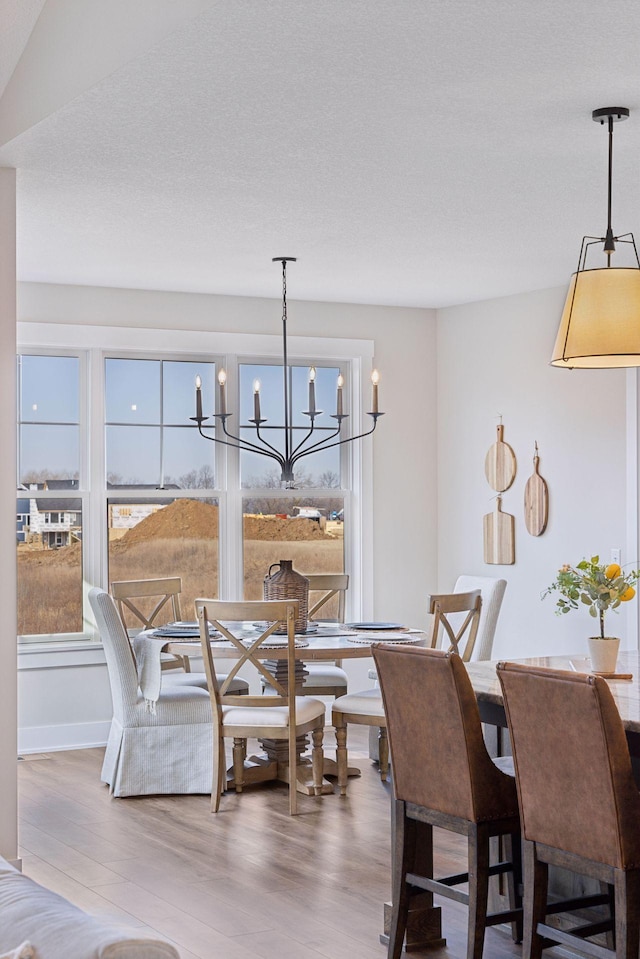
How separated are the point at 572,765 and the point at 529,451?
421 cm

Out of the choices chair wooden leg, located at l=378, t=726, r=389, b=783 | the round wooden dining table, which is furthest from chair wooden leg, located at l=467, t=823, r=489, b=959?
chair wooden leg, located at l=378, t=726, r=389, b=783

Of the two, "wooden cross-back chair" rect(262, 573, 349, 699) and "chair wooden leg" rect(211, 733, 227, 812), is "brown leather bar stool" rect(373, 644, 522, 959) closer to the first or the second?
"chair wooden leg" rect(211, 733, 227, 812)

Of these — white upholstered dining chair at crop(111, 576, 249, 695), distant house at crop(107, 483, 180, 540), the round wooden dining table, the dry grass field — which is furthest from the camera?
distant house at crop(107, 483, 180, 540)

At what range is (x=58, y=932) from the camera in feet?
4.62

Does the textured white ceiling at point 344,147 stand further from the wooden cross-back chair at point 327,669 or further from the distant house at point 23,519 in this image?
the wooden cross-back chair at point 327,669

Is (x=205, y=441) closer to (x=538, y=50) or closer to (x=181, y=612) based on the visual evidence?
(x=181, y=612)

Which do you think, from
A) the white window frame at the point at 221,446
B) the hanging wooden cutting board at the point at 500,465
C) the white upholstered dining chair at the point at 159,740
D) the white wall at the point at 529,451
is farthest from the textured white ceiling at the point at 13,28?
the hanging wooden cutting board at the point at 500,465

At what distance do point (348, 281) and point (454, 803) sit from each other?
3.96m

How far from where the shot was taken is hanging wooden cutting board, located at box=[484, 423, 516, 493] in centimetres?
707

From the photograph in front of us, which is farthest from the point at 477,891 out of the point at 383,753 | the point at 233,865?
the point at 383,753

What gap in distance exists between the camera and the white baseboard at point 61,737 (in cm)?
656

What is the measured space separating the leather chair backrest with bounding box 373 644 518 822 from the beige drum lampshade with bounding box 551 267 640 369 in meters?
1.03

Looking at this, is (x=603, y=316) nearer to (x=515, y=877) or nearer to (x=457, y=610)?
(x=515, y=877)

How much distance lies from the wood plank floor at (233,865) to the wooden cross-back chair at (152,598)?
0.88 metres
